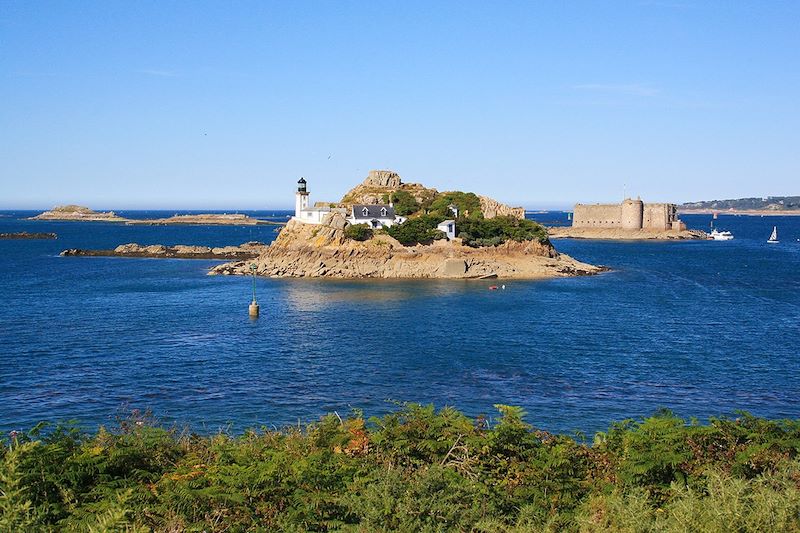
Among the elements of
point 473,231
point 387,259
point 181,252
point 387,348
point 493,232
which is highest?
point 473,231

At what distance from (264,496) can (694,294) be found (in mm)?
55772

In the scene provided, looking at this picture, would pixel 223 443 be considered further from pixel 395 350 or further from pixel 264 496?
pixel 395 350

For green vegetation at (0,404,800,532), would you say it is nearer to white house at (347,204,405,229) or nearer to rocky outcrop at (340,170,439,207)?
white house at (347,204,405,229)

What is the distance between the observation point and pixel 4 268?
8119cm

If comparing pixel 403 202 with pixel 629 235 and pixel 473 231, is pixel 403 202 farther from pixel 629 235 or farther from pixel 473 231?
pixel 629 235

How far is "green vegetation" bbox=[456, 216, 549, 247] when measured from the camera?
7781 centimetres

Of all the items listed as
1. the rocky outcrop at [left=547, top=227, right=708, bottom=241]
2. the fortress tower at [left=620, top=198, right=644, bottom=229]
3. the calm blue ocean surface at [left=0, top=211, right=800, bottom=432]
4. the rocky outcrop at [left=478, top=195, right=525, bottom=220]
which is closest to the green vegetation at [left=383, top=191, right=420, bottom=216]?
the rocky outcrop at [left=478, top=195, right=525, bottom=220]

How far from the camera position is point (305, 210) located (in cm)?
8169

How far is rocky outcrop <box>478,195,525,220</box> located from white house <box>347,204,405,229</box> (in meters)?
14.0

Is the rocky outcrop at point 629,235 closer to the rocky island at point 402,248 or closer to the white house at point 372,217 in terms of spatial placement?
the rocky island at point 402,248

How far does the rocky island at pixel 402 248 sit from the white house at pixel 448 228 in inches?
4.2

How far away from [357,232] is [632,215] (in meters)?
89.8

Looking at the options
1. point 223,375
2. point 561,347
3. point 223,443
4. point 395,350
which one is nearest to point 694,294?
point 561,347

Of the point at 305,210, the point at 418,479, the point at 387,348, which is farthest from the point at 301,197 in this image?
the point at 418,479
